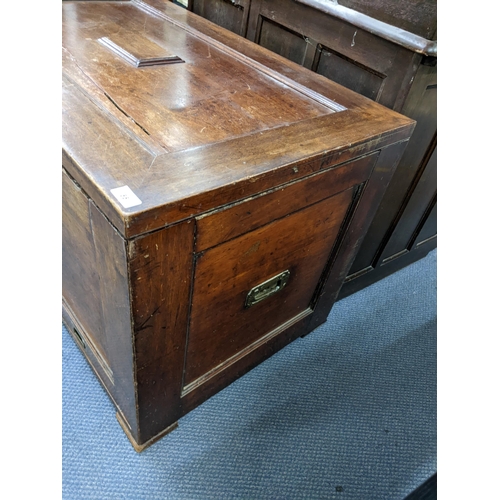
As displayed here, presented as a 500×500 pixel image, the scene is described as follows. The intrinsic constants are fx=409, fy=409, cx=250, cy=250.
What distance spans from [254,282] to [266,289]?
7 cm

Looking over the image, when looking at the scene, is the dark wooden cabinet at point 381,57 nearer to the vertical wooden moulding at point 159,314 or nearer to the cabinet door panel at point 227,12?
the cabinet door panel at point 227,12

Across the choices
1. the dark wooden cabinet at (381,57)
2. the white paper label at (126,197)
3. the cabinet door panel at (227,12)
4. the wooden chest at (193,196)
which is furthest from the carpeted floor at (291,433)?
the cabinet door panel at (227,12)

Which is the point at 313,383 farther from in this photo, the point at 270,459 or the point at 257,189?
the point at 257,189

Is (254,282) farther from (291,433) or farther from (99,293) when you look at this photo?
(291,433)

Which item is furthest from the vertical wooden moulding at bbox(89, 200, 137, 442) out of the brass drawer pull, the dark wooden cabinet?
the dark wooden cabinet

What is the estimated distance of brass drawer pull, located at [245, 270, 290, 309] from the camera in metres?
0.93

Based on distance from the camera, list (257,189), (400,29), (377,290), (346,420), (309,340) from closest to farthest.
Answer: (257,189) < (400,29) < (346,420) < (309,340) < (377,290)

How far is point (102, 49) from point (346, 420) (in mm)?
1174

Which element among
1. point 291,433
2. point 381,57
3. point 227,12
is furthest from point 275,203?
point 227,12

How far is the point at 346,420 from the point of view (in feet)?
3.89

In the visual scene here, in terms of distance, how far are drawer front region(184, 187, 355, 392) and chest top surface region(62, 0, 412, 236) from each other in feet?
0.45

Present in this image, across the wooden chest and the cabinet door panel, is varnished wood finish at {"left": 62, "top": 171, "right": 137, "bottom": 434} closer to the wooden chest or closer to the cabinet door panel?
the wooden chest

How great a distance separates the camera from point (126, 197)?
566mm

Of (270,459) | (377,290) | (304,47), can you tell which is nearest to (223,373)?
(270,459)
